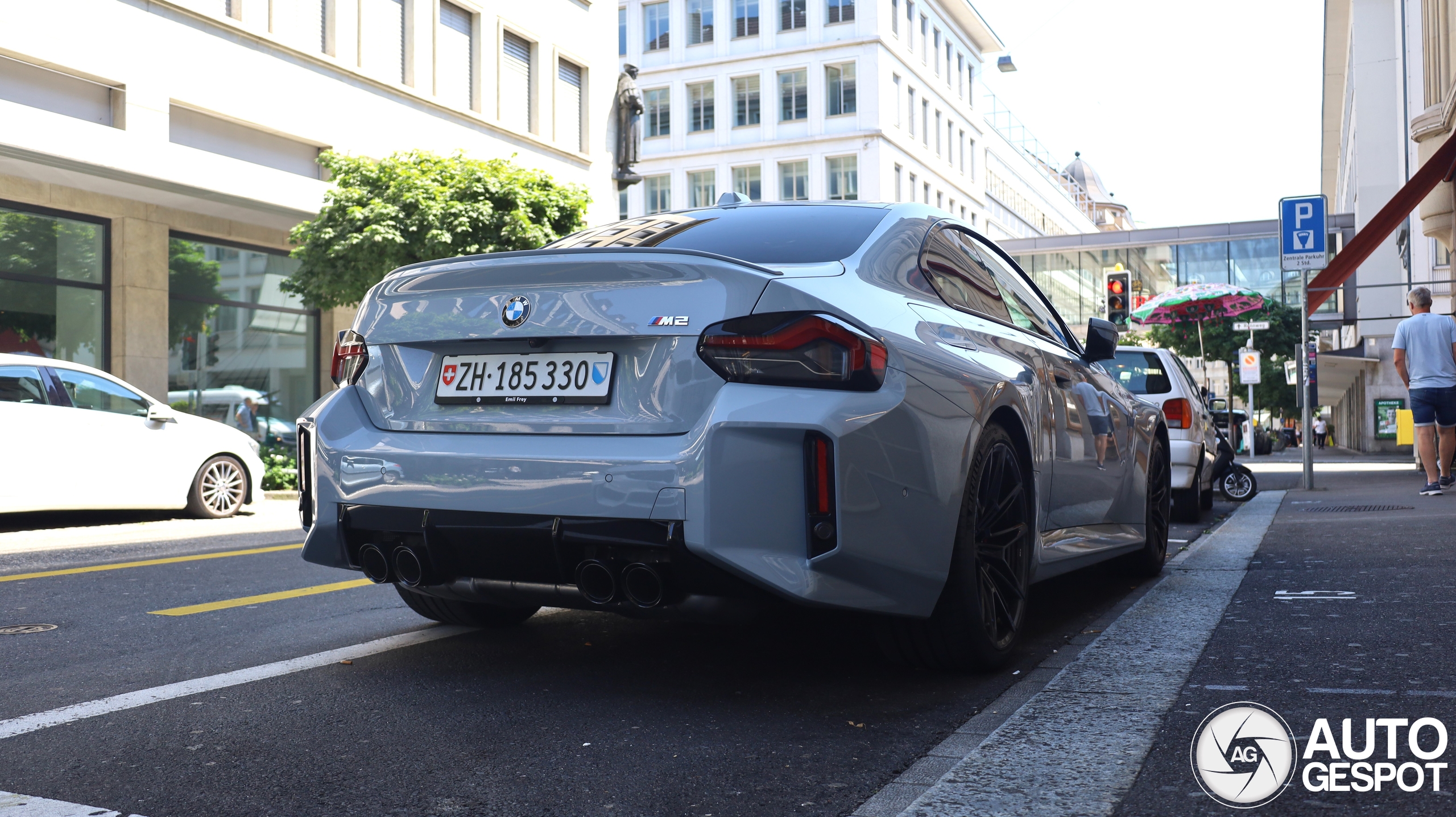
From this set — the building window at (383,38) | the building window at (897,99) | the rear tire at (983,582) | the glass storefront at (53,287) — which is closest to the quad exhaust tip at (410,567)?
the rear tire at (983,582)

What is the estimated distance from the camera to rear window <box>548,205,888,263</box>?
12.6 feet

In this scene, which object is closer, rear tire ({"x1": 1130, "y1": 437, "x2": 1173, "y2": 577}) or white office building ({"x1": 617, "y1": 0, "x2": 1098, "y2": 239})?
rear tire ({"x1": 1130, "y1": 437, "x2": 1173, "y2": 577})

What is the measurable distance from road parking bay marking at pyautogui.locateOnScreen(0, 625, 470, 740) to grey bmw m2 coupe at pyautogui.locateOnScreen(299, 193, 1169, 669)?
0.53 m

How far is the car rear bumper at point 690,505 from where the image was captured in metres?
3.19

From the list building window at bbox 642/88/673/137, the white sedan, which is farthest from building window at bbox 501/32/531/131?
building window at bbox 642/88/673/137

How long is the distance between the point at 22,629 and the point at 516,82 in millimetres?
23298

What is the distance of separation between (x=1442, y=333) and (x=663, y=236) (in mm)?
9640

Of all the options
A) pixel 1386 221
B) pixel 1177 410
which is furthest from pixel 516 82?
pixel 1177 410

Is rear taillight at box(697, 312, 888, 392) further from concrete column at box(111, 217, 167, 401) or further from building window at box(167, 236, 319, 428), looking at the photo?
building window at box(167, 236, 319, 428)

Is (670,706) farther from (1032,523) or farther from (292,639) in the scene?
(292,639)

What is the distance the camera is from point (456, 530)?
3.45 meters

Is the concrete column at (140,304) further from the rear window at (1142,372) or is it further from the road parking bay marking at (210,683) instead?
the road parking bay marking at (210,683)

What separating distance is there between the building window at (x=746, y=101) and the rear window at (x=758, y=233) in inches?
2343

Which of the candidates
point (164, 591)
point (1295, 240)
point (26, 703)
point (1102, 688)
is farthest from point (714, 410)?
point (1295, 240)
